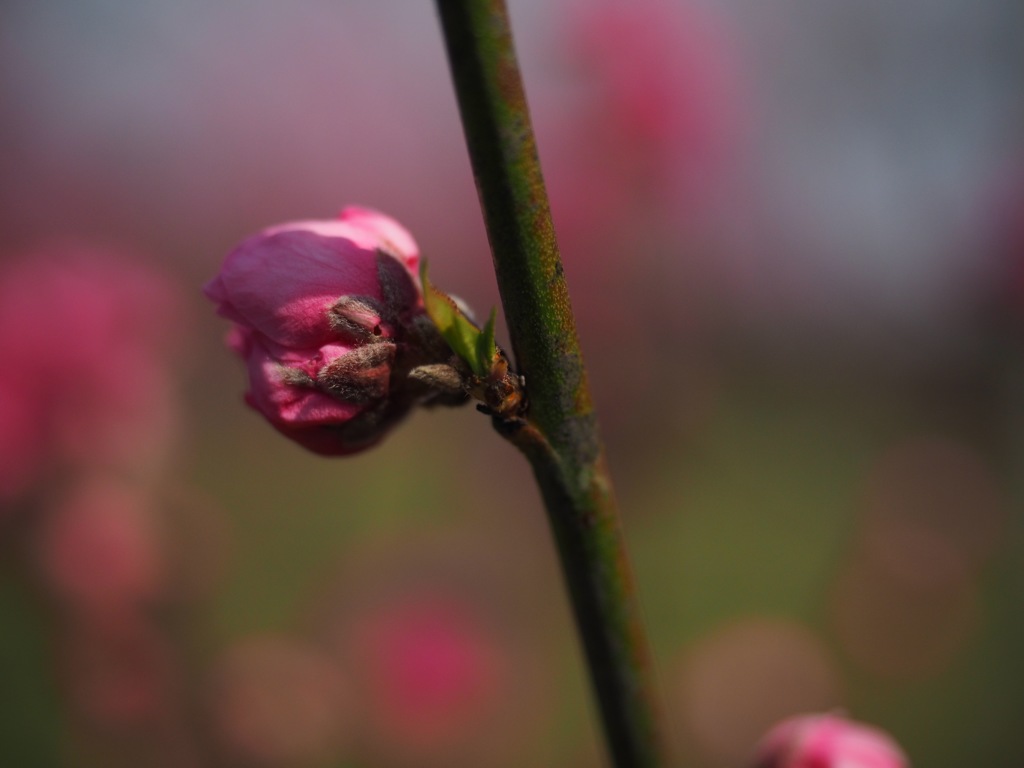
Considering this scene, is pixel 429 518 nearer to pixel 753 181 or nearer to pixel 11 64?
pixel 753 181

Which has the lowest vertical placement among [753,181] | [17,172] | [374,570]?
[374,570]

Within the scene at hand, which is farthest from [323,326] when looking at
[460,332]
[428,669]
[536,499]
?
[536,499]

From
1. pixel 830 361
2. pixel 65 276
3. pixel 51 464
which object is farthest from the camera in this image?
pixel 830 361

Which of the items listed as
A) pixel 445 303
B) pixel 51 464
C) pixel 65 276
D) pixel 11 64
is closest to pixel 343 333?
pixel 445 303

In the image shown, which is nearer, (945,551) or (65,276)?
(65,276)

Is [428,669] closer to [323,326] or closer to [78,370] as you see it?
[78,370]

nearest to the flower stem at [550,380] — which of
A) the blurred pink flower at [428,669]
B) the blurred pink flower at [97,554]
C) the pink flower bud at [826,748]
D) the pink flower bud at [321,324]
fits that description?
the pink flower bud at [321,324]

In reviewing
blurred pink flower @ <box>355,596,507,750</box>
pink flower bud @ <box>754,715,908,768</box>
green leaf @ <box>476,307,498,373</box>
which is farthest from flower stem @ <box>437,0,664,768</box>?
blurred pink flower @ <box>355,596,507,750</box>
